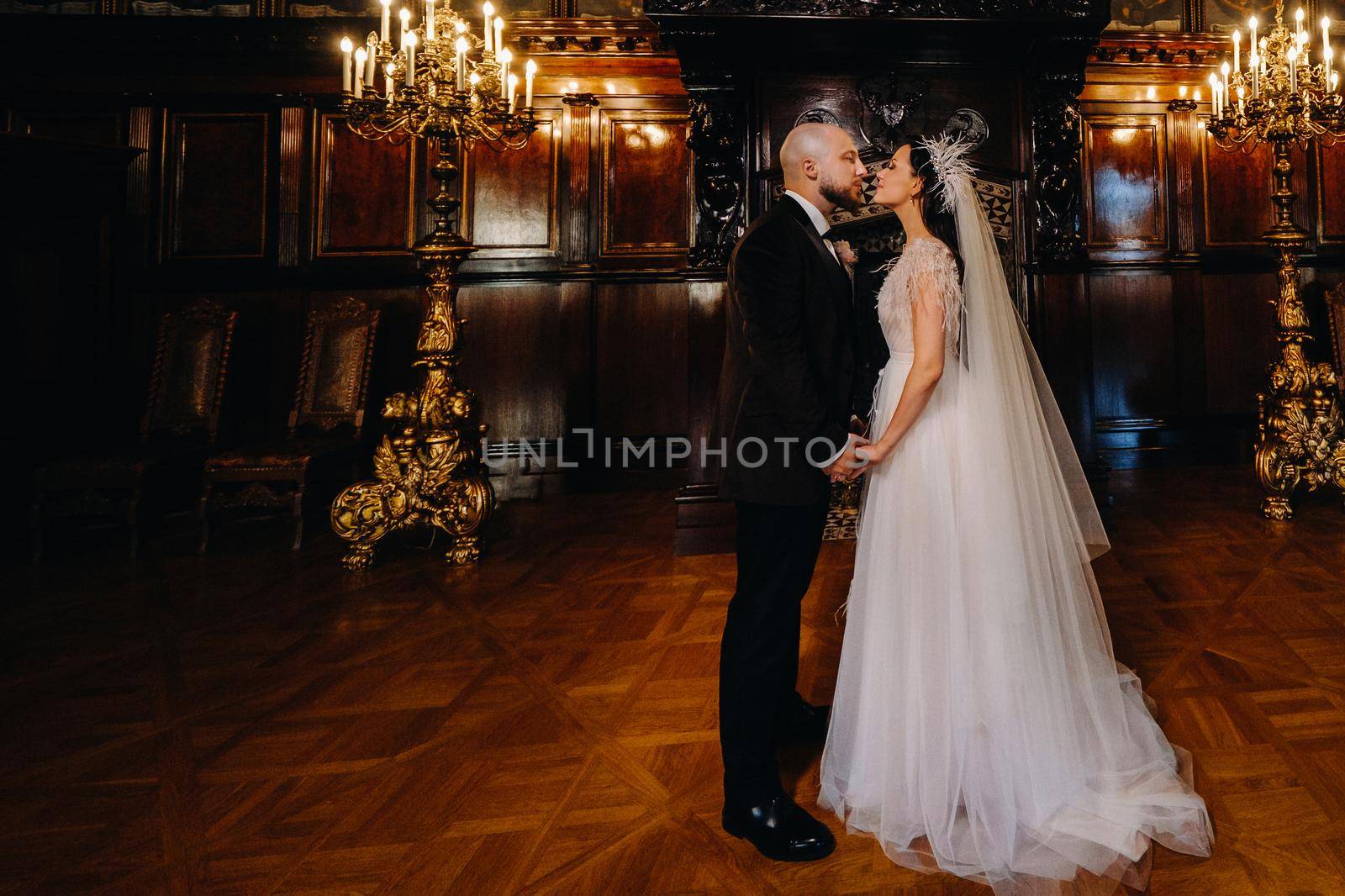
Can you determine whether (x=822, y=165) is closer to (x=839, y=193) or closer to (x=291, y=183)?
(x=839, y=193)

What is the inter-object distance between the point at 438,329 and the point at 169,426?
256 centimetres

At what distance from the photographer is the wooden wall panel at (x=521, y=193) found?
21.1 ft

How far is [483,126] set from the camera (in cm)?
405

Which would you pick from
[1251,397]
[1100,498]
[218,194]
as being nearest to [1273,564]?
[1100,498]

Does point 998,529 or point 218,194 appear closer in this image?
point 998,529

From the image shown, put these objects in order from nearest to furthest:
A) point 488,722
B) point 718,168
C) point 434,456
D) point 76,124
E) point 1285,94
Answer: point 488,722, point 434,456, point 1285,94, point 718,168, point 76,124

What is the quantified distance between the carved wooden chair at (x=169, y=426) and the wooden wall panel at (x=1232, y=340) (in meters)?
8.17

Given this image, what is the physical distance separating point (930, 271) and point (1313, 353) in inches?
283

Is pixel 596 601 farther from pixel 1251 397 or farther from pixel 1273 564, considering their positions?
pixel 1251 397

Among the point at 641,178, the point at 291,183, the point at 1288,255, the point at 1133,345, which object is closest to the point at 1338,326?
the point at 1288,255

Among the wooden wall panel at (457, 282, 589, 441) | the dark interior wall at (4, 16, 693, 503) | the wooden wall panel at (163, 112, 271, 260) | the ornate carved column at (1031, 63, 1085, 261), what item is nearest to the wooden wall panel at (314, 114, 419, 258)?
the dark interior wall at (4, 16, 693, 503)

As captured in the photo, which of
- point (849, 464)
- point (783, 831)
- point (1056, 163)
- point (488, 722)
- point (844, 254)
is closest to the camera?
point (783, 831)

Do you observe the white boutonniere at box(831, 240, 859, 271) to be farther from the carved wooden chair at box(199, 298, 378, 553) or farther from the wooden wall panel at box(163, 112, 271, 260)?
the wooden wall panel at box(163, 112, 271, 260)

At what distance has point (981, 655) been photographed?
1816 mm
